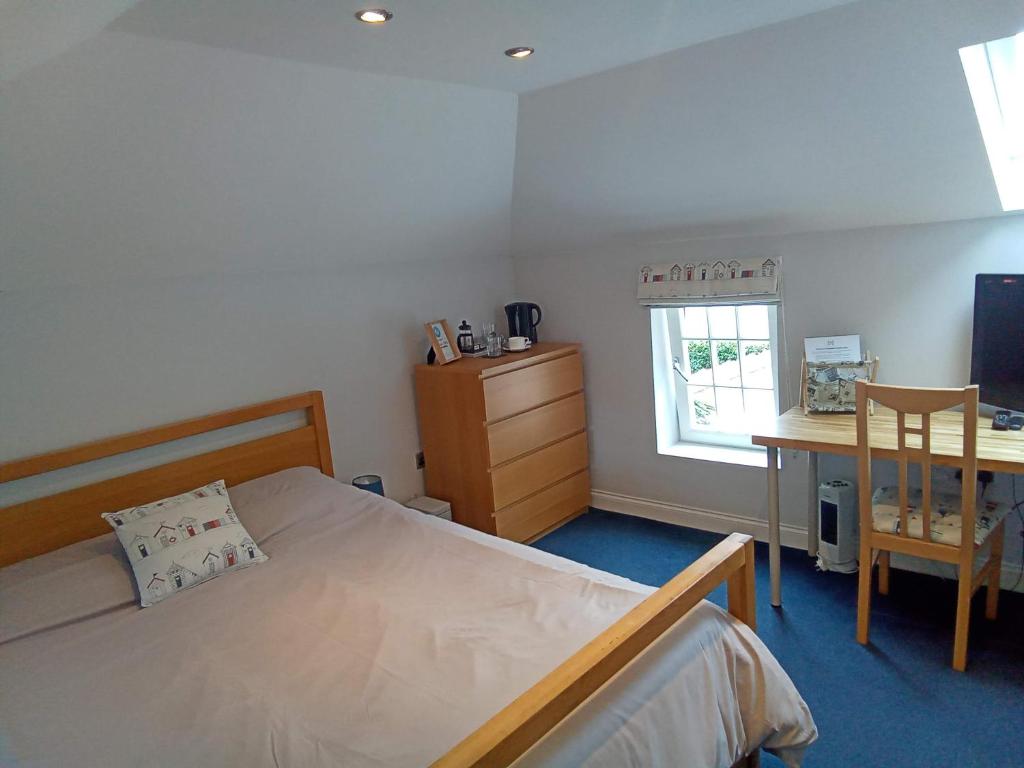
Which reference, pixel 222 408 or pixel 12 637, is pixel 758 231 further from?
pixel 12 637

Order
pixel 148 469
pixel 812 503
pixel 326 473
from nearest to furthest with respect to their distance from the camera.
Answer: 1. pixel 148 469
2. pixel 812 503
3. pixel 326 473

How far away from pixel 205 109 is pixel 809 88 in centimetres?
203

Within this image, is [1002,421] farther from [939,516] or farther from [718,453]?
[718,453]

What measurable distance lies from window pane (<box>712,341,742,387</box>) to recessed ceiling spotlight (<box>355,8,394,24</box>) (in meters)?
2.44

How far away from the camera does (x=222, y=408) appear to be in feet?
9.86

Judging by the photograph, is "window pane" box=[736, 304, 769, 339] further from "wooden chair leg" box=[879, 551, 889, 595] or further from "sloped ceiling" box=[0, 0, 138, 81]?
"sloped ceiling" box=[0, 0, 138, 81]

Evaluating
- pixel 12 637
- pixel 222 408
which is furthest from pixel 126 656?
pixel 222 408

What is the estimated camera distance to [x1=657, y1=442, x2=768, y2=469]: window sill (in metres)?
3.63

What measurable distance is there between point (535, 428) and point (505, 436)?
25 centimetres

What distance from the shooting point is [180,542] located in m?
2.39

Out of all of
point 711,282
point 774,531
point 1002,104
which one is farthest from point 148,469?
point 1002,104

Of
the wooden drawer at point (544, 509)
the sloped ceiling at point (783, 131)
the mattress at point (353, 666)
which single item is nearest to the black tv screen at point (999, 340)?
the sloped ceiling at point (783, 131)

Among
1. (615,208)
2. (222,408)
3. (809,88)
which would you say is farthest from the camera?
(615,208)

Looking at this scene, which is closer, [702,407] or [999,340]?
[999,340]
